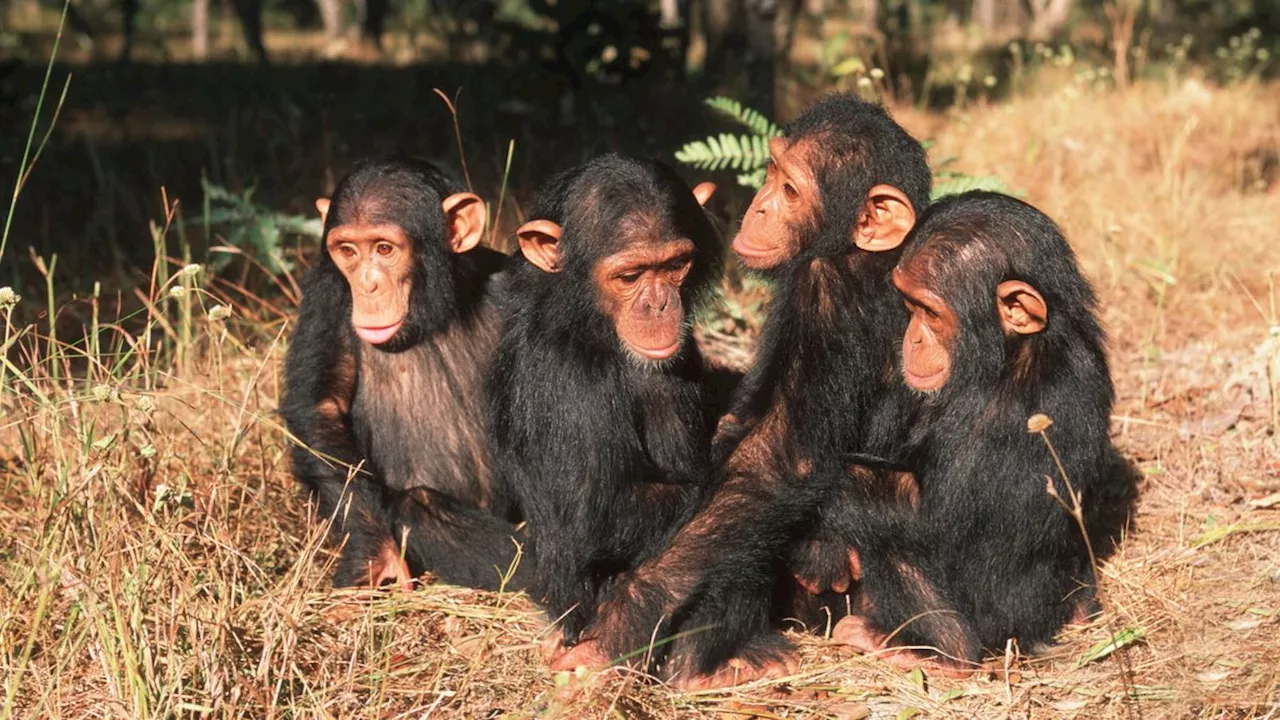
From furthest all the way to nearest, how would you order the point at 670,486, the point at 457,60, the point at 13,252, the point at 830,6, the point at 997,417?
the point at 830,6 < the point at 457,60 < the point at 13,252 < the point at 670,486 < the point at 997,417

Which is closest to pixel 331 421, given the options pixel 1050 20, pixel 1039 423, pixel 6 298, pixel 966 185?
pixel 6 298

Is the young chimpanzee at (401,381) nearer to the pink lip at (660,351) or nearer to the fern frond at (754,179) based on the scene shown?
the pink lip at (660,351)

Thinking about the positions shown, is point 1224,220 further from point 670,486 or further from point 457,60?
point 457,60

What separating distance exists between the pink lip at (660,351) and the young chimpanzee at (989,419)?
0.67m

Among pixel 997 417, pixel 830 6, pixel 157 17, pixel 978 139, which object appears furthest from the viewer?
pixel 830 6

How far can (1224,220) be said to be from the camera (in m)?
7.71

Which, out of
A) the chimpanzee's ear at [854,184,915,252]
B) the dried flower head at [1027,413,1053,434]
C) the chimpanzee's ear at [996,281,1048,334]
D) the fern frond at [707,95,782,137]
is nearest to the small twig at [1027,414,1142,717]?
the dried flower head at [1027,413,1053,434]

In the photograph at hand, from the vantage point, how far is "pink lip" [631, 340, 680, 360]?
4172 millimetres

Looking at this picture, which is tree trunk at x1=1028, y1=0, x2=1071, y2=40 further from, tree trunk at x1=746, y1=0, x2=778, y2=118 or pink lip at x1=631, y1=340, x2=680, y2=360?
pink lip at x1=631, y1=340, x2=680, y2=360

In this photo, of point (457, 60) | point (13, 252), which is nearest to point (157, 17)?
point (457, 60)

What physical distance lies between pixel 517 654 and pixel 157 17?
75.6 ft

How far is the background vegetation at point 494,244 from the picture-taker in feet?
12.6

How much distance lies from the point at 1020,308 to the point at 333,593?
2.25 meters

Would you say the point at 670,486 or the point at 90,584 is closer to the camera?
the point at 90,584
